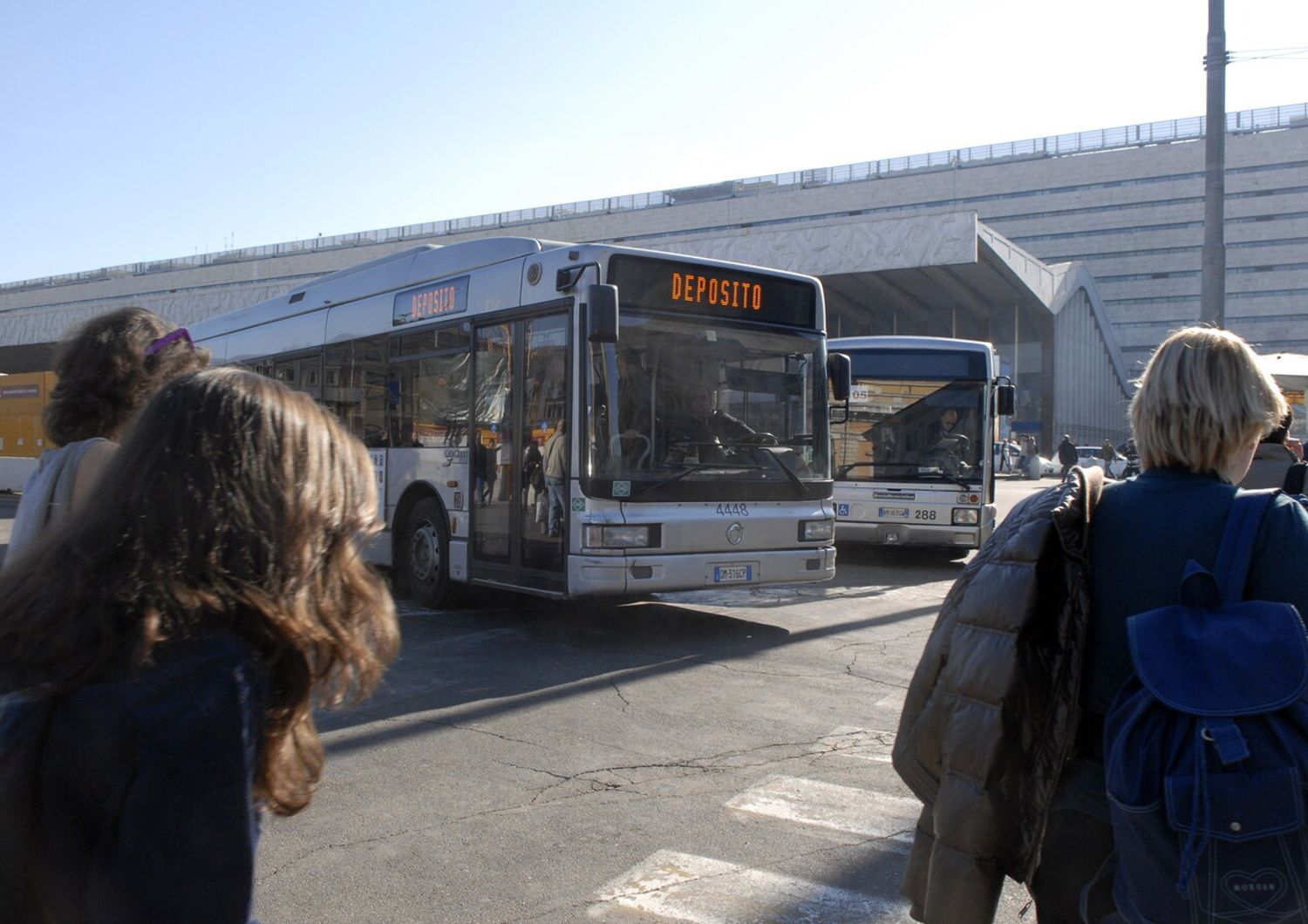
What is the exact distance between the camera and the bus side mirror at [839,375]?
9.57m

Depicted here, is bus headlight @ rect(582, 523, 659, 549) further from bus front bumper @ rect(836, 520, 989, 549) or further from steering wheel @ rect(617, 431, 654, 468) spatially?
bus front bumper @ rect(836, 520, 989, 549)

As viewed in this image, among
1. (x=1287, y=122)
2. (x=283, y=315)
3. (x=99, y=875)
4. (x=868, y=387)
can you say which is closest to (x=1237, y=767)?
(x=99, y=875)

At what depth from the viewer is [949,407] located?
14.2 metres

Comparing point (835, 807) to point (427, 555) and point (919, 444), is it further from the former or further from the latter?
point (919, 444)

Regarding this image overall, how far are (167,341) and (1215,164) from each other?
13324 millimetres

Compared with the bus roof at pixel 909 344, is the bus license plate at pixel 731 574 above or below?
below

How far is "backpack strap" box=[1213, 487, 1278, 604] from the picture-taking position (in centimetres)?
195

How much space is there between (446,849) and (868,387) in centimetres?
1115

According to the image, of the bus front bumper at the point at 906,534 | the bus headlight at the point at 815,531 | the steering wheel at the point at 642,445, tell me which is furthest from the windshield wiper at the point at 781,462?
the bus front bumper at the point at 906,534

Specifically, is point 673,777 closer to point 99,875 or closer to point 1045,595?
point 1045,595

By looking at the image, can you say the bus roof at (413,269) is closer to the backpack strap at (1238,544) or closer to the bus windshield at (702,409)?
the bus windshield at (702,409)

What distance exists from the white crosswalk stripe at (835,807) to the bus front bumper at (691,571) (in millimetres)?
3129

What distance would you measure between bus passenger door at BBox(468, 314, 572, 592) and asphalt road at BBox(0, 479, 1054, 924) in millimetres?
635

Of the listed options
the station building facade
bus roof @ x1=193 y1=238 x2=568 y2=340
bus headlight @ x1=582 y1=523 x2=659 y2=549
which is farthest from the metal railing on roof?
bus headlight @ x1=582 y1=523 x2=659 y2=549
